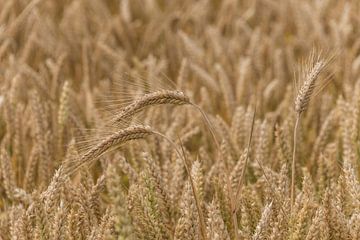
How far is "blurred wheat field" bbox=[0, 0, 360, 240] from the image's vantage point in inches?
59.5

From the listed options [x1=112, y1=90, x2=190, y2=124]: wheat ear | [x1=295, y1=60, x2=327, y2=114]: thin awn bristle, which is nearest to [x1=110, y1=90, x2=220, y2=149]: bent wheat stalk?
[x1=112, y1=90, x2=190, y2=124]: wheat ear

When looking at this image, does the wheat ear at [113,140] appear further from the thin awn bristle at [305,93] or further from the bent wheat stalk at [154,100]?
the thin awn bristle at [305,93]

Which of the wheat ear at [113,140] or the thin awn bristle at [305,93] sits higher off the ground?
the thin awn bristle at [305,93]

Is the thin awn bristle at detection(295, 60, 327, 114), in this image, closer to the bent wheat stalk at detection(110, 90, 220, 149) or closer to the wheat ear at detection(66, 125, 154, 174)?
the bent wheat stalk at detection(110, 90, 220, 149)

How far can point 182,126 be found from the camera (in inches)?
99.6

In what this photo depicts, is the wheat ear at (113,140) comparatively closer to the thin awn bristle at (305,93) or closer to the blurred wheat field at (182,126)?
the blurred wheat field at (182,126)

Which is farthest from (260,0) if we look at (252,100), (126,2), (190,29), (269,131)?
(269,131)

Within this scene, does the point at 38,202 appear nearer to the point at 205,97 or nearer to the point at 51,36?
the point at 205,97

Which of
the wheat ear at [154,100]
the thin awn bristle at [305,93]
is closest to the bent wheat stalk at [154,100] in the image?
the wheat ear at [154,100]

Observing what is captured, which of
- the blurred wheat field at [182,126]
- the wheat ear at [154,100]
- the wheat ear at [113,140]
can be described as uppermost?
the wheat ear at [154,100]

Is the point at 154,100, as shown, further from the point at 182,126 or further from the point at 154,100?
the point at 182,126

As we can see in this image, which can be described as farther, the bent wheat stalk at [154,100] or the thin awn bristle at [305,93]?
the thin awn bristle at [305,93]

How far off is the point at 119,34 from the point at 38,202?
2.34m

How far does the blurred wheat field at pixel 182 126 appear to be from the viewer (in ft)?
4.96
